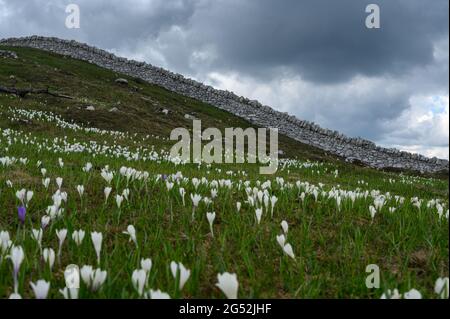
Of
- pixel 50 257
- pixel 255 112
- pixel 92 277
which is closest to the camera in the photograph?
pixel 92 277

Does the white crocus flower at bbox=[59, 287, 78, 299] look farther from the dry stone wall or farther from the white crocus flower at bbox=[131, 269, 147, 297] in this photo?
the dry stone wall

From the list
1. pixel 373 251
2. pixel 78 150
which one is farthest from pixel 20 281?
pixel 78 150

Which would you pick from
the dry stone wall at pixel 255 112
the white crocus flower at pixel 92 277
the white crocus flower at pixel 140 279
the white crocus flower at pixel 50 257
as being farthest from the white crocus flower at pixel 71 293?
the dry stone wall at pixel 255 112

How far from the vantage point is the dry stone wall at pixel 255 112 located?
173 feet

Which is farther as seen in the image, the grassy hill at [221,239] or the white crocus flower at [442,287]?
the grassy hill at [221,239]

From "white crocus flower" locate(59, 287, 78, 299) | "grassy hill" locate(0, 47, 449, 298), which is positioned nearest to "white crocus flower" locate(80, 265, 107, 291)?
"grassy hill" locate(0, 47, 449, 298)

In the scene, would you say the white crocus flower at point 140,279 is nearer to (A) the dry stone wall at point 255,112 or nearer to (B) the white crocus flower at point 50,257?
(B) the white crocus flower at point 50,257

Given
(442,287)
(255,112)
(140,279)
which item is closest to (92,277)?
(140,279)

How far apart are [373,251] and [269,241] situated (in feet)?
4.05

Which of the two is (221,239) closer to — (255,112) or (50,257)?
(50,257)

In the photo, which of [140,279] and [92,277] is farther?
[92,277]

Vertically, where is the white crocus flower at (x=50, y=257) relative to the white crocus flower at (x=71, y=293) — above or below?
above

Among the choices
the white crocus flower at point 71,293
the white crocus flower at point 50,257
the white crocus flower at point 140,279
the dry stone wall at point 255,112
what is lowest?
the white crocus flower at point 71,293

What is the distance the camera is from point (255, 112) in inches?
2675
